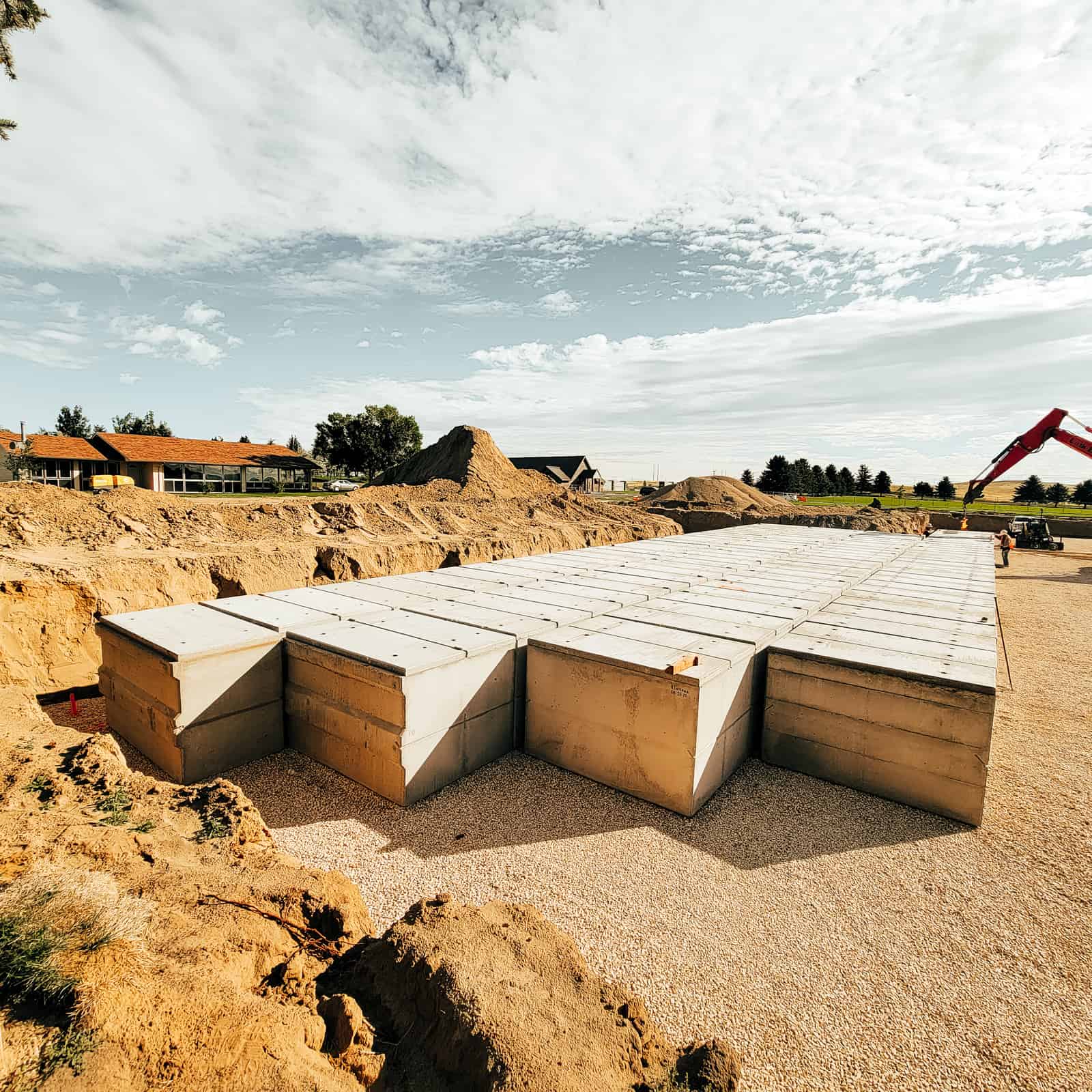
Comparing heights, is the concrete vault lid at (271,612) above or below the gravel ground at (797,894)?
above

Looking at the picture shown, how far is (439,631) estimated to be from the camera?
7.62 m

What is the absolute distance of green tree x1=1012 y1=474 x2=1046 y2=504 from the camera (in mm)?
69537

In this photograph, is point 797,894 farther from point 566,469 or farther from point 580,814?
point 566,469

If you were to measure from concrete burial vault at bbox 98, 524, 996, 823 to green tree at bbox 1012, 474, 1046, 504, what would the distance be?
79.4 m

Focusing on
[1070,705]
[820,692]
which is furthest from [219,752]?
[1070,705]

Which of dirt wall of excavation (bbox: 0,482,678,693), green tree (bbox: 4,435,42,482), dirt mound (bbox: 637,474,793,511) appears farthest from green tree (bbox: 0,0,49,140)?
dirt mound (bbox: 637,474,793,511)

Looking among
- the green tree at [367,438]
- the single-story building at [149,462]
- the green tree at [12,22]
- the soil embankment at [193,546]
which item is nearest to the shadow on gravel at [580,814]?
the soil embankment at [193,546]

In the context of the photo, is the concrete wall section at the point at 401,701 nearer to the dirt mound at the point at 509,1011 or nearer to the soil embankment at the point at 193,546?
the dirt mound at the point at 509,1011

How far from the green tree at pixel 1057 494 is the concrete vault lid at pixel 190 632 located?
83.6m

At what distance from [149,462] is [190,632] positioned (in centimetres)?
3495

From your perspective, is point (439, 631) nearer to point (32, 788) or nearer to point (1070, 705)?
point (32, 788)

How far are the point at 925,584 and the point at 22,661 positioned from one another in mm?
16474

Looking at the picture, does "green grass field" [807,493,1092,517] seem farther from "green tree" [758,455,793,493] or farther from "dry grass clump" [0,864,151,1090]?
"dry grass clump" [0,864,151,1090]

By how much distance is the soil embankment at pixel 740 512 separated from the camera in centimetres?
3095
